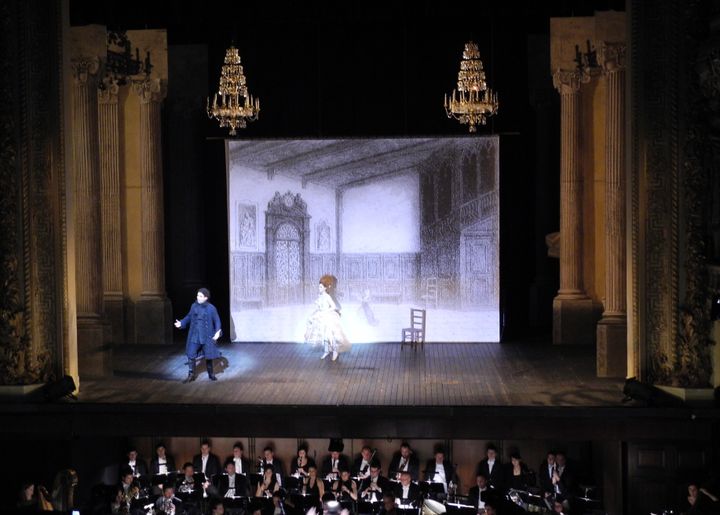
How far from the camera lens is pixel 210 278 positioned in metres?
21.2

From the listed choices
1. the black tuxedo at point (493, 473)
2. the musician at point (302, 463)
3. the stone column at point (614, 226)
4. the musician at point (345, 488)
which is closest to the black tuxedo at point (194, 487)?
the musician at point (302, 463)

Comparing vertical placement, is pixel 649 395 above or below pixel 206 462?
above

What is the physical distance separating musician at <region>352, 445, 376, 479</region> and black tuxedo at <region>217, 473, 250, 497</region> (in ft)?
4.57

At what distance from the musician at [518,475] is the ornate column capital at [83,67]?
8566 millimetres

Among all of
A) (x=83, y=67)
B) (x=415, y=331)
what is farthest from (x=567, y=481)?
(x=83, y=67)

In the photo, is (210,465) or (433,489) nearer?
(433,489)

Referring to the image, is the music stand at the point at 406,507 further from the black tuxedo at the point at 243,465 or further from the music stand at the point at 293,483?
the black tuxedo at the point at 243,465

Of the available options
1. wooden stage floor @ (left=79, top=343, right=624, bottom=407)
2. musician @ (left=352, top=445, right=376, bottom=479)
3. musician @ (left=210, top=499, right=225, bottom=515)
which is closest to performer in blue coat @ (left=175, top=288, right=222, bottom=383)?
wooden stage floor @ (left=79, top=343, right=624, bottom=407)

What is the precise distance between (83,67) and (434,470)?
8092mm

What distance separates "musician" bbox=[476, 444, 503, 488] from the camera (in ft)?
47.0

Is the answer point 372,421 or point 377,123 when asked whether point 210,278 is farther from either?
point 372,421

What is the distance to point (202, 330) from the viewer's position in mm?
16203

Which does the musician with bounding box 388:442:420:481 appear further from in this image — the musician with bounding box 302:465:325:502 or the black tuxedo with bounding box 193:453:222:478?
the black tuxedo with bounding box 193:453:222:478

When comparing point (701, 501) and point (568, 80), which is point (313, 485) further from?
point (568, 80)
